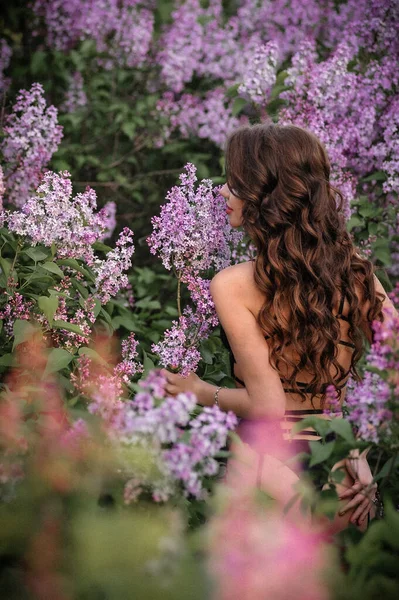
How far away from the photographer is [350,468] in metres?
2.03

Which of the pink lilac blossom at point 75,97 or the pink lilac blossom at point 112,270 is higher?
the pink lilac blossom at point 112,270

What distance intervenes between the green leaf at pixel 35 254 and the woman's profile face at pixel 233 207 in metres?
0.72

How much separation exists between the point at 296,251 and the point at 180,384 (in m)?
0.59

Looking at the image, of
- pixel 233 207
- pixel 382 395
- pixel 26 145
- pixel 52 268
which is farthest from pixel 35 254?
pixel 382 395

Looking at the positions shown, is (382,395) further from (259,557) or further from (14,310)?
(14,310)

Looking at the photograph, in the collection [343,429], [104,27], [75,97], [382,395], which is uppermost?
[382,395]

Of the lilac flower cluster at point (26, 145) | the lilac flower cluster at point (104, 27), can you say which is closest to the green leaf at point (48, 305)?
the lilac flower cluster at point (26, 145)

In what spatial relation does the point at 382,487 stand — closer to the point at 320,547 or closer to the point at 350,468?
the point at 350,468

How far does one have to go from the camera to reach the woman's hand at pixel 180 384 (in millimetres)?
2252

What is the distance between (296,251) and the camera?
2346mm

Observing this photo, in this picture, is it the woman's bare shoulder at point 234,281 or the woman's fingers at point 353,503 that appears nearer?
the woman's fingers at point 353,503

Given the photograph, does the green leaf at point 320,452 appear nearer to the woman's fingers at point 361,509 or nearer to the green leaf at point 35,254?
the woman's fingers at point 361,509

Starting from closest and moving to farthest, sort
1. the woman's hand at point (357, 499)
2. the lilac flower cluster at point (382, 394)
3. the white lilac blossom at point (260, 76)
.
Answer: the lilac flower cluster at point (382, 394) → the woman's hand at point (357, 499) → the white lilac blossom at point (260, 76)

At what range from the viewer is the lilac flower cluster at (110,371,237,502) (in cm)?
143
